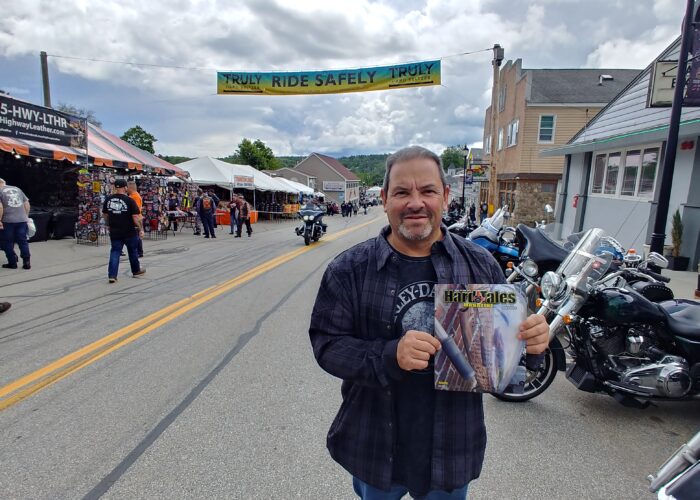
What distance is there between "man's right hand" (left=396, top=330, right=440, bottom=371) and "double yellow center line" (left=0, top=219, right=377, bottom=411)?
12.3 feet

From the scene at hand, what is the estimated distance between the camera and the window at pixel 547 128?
22.3 metres

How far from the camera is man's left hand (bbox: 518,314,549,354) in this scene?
132 centimetres

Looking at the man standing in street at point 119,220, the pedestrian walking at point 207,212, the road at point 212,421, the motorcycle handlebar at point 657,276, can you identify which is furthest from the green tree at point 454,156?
the road at point 212,421

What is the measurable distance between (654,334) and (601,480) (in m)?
1.39

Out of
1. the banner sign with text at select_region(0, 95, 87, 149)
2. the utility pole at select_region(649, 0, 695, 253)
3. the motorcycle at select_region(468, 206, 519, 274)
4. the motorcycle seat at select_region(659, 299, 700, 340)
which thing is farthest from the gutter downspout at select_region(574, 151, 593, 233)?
the banner sign with text at select_region(0, 95, 87, 149)

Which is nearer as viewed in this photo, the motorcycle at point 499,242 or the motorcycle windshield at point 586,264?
the motorcycle windshield at point 586,264

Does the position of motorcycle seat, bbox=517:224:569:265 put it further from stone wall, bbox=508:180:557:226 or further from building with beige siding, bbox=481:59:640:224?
stone wall, bbox=508:180:557:226

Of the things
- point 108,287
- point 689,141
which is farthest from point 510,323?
point 689,141

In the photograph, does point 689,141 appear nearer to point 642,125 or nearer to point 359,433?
point 642,125

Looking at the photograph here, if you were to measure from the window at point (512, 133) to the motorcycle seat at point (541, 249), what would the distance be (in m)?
20.8

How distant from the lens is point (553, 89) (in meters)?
23.1

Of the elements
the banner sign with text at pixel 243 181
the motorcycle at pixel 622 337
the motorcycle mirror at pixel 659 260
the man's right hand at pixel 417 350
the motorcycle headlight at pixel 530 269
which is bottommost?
the motorcycle at pixel 622 337

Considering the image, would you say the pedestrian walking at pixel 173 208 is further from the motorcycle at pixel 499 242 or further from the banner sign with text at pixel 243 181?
the motorcycle at pixel 499 242

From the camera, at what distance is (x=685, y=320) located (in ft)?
11.0
